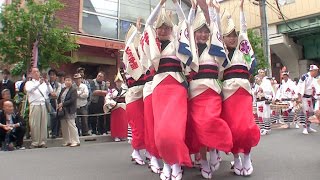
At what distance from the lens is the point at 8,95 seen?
Result: 27.6 feet

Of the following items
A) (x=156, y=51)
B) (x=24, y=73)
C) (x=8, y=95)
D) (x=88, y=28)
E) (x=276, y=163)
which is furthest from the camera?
(x=88, y=28)

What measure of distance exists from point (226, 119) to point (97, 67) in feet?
38.4

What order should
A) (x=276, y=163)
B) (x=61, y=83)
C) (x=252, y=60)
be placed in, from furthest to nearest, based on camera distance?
(x=61, y=83) < (x=276, y=163) < (x=252, y=60)

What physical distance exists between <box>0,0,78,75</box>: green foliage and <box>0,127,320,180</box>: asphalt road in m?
3.20

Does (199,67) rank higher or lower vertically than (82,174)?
higher

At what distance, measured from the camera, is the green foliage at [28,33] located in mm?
9336

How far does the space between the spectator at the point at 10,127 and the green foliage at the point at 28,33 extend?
1966 millimetres

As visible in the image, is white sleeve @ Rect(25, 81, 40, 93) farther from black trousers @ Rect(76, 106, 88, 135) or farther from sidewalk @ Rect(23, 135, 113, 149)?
black trousers @ Rect(76, 106, 88, 135)

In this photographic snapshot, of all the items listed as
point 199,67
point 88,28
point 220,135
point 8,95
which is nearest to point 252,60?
point 199,67

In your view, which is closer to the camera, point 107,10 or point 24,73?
point 24,73

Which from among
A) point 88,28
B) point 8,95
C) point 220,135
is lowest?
point 220,135

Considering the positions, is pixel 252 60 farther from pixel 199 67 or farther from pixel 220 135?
pixel 220 135

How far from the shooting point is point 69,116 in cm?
850

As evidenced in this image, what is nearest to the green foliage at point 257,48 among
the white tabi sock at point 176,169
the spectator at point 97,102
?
the spectator at point 97,102
